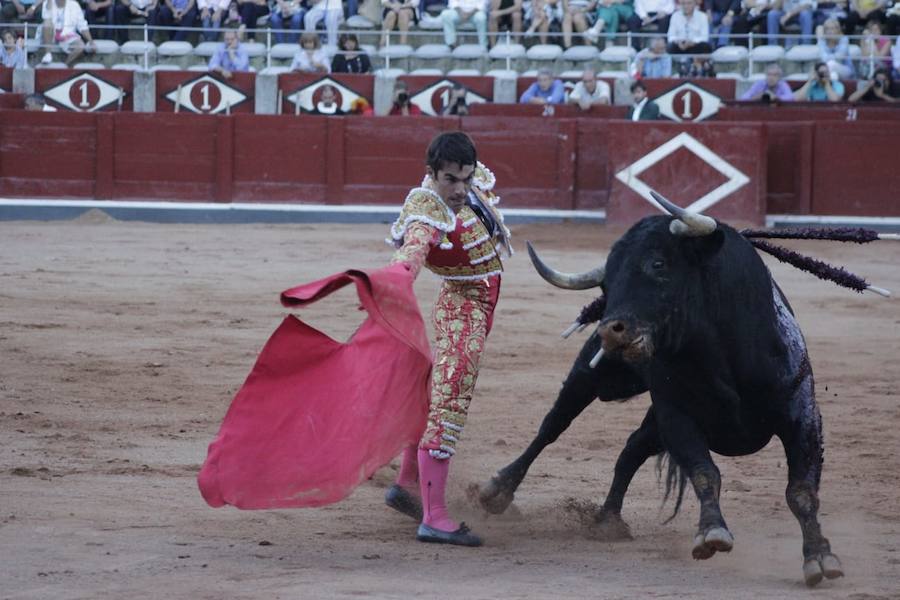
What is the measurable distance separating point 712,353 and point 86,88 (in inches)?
484

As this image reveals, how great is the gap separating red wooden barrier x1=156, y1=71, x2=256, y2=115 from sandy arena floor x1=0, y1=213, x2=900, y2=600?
5.38 m

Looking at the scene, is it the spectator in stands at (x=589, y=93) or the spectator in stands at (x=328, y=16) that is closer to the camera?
the spectator in stands at (x=589, y=93)

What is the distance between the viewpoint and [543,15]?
14766 millimetres

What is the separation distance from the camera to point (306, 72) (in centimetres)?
1434

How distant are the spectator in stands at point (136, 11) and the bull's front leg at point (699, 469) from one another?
12.8 meters

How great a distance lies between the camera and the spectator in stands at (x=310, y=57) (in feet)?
47.1

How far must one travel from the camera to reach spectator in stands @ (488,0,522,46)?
14822mm

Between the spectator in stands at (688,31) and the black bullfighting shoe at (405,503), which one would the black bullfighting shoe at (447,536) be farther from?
the spectator in stands at (688,31)

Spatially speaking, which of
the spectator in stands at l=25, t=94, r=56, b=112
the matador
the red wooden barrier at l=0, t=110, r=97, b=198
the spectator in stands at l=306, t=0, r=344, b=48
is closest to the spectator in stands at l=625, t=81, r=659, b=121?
the spectator in stands at l=306, t=0, r=344, b=48

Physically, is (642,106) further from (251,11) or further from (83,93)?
(83,93)

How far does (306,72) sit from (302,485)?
11036 mm

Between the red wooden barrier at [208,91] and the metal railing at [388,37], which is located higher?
the metal railing at [388,37]

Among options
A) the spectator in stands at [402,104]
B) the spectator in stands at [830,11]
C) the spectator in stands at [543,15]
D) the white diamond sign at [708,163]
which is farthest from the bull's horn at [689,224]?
the spectator in stands at [543,15]

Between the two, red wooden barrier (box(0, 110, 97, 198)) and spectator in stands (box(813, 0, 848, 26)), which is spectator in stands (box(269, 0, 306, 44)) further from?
spectator in stands (box(813, 0, 848, 26))
